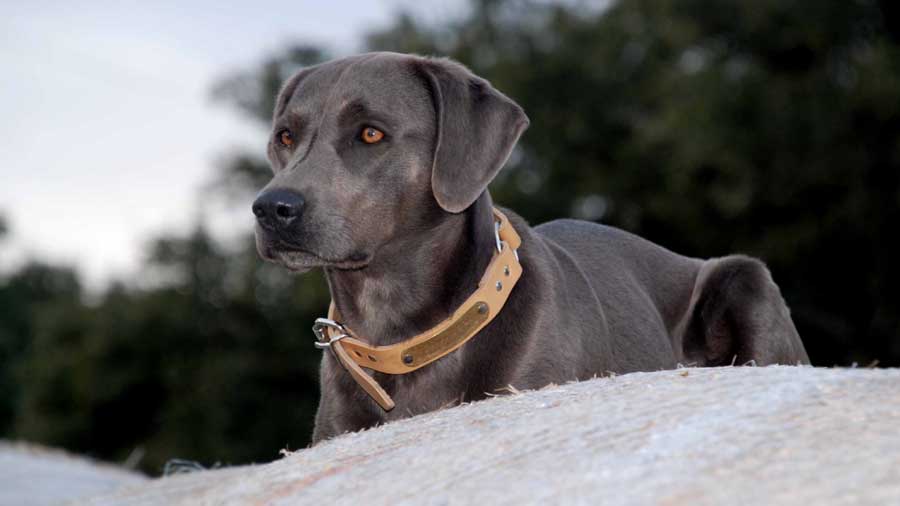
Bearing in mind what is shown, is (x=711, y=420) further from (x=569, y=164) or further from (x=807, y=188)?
(x=569, y=164)

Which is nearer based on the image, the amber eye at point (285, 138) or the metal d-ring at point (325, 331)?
the metal d-ring at point (325, 331)

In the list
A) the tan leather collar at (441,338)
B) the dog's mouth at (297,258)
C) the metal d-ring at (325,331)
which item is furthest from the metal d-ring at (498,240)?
the metal d-ring at (325,331)

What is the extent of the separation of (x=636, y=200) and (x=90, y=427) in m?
16.6

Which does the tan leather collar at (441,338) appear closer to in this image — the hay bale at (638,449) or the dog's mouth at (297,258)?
the dog's mouth at (297,258)

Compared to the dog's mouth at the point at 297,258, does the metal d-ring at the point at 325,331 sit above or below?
below

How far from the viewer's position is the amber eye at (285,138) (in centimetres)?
534

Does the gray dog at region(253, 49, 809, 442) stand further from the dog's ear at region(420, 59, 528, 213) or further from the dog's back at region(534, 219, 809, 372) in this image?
the dog's back at region(534, 219, 809, 372)

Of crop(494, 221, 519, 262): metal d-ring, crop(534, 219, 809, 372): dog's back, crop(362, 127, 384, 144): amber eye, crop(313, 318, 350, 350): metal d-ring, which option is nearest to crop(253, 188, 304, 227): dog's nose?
crop(362, 127, 384, 144): amber eye

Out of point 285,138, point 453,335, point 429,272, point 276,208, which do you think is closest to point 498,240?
point 429,272

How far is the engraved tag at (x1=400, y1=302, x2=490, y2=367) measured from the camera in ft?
15.9

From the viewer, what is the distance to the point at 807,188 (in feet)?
66.3

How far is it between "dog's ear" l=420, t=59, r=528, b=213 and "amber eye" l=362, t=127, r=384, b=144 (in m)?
0.25

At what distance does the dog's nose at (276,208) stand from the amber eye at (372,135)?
51 cm

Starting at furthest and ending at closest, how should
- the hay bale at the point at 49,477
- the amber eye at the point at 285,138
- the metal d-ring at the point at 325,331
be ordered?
the hay bale at the point at 49,477, the amber eye at the point at 285,138, the metal d-ring at the point at 325,331
